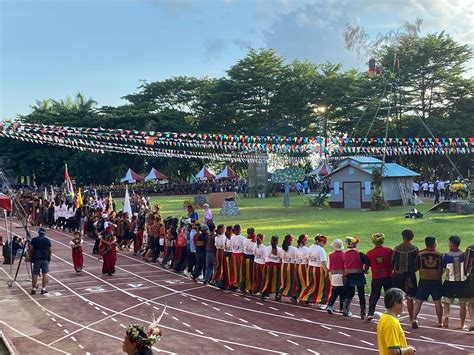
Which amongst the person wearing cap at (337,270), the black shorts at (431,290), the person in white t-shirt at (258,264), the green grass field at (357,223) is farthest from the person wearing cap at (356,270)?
the green grass field at (357,223)

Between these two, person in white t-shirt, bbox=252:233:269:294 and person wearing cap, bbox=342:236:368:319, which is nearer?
person wearing cap, bbox=342:236:368:319

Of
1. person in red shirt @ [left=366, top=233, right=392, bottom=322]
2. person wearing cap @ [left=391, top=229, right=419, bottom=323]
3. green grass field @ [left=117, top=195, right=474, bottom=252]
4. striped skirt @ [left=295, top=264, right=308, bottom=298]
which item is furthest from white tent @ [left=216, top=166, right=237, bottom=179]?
person wearing cap @ [left=391, top=229, right=419, bottom=323]

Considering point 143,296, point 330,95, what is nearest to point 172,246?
point 143,296

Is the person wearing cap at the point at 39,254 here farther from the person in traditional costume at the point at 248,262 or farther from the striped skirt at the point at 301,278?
the striped skirt at the point at 301,278

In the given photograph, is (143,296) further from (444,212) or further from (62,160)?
(62,160)

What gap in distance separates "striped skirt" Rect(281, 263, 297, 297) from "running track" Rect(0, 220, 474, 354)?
1.00 ft

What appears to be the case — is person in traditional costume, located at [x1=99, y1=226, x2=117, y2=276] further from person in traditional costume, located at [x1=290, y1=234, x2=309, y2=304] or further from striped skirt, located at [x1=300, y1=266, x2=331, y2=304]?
striped skirt, located at [x1=300, y1=266, x2=331, y2=304]

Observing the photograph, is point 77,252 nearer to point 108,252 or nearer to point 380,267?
point 108,252

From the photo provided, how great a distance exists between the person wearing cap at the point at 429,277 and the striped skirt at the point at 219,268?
19.5 ft

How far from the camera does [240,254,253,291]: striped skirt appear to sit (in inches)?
578

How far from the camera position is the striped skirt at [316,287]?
12883 millimetres

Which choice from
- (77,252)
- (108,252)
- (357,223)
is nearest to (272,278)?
(108,252)

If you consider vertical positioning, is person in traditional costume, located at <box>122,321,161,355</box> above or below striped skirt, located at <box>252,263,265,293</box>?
above

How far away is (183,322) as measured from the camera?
12.0 metres
